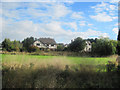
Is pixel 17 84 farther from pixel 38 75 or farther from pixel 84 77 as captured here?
pixel 84 77

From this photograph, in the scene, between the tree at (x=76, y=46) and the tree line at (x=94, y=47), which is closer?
the tree line at (x=94, y=47)

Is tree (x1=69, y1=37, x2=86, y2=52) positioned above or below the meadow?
above

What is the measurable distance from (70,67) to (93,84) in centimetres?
109

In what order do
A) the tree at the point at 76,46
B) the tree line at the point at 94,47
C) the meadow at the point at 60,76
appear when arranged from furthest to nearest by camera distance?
1. the tree at the point at 76,46
2. the tree line at the point at 94,47
3. the meadow at the point at 60,76

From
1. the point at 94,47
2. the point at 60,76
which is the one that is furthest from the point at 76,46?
the point at 60,76

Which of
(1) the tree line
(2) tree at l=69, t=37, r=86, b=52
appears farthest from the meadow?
(2) tree at l=69, t=37, r=86, b=52

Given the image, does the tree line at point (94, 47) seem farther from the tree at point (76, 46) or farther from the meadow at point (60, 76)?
the meadow at point (60, 76)

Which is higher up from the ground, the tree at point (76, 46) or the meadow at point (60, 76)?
the tree at point (76, 46)

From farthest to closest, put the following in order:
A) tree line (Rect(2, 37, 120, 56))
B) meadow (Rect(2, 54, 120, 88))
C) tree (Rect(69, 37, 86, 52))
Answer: tree (Rect(69, 37, 86, 52))
tree line (Rect(2, 37, 120, 56))
meadow (Rect(2, 54, 120, 88))

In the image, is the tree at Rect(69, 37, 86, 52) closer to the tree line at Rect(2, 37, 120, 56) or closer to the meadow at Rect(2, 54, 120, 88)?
the tree line at Rect(2, 37, 120, 56)

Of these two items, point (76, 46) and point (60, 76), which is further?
point (76, 46)

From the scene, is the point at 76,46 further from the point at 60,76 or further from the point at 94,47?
the point at 60,76

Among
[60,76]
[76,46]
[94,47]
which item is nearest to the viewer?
[60,76]

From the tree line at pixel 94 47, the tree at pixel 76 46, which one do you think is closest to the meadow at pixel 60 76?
the tree line at pixel 94 47
